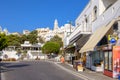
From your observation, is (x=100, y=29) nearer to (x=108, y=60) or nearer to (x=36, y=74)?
(x=108, y=60)

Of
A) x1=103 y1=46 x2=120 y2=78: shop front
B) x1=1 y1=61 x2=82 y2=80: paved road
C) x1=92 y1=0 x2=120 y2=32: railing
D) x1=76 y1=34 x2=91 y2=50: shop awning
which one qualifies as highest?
x1=92 y1=0 x2=120 y2=32: railing

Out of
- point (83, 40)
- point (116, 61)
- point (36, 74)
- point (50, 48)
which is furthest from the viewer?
point (50, 48)

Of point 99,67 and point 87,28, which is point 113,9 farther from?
point 87,28

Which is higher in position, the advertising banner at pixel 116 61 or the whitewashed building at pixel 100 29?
the whitewashed building at pixel 100 29

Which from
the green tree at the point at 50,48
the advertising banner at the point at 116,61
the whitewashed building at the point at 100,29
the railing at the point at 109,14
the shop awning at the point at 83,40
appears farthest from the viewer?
the green tree at the point at 50,48

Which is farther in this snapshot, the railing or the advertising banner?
the railing

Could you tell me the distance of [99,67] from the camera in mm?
34812

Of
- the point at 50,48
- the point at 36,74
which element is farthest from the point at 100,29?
the point at 50,48

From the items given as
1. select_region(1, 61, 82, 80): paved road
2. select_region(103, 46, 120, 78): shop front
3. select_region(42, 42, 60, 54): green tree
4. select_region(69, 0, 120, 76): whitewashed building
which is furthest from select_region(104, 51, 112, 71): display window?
select_region(42, 42, 60, 54): green tree

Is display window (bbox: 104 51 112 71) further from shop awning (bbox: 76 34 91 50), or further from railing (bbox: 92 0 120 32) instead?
shop awning (bbox: 76 34 91 50)

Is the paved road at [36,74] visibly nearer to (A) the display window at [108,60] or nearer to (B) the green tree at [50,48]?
(A) the display window at [108,60]

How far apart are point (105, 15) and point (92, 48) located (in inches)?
236

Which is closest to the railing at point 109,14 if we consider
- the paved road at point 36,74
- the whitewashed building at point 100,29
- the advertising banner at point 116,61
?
the whitewashed building at point 100,29

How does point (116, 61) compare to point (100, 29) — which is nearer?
point (116, 61)
